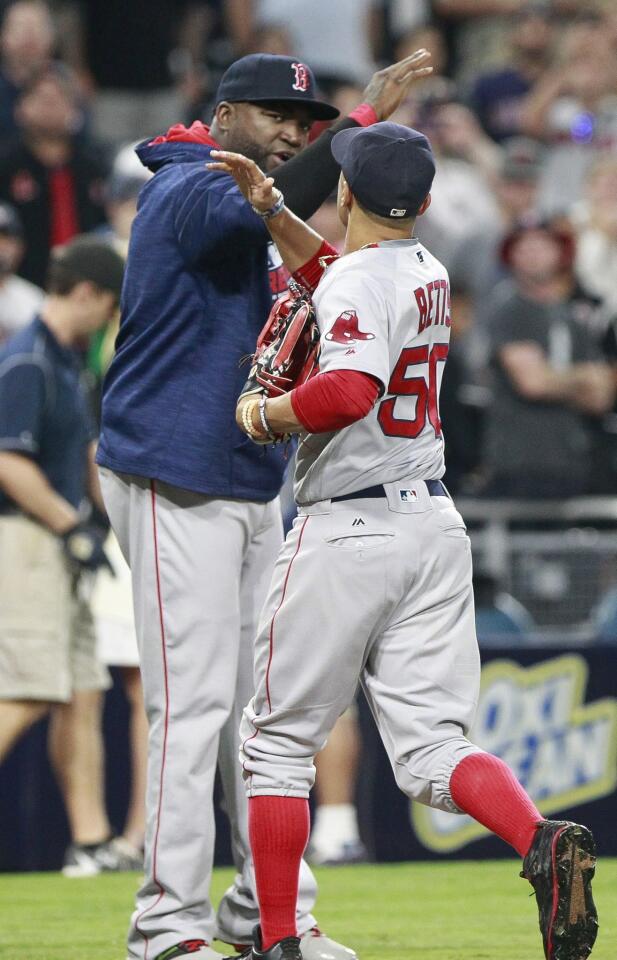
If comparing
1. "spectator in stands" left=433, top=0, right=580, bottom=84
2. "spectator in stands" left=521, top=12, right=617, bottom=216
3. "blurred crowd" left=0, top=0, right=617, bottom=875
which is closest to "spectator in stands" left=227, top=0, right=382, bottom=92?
"blurred crowd" left=0, top=0, right=617, bottom=875

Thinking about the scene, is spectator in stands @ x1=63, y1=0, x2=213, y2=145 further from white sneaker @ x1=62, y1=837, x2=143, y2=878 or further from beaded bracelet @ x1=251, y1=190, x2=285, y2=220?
beaded bracelet @ x1=251, y1=190, x2=285, y2=220

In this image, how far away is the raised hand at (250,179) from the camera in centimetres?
405

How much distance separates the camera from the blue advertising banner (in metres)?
7.46

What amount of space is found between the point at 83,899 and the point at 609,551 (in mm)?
3233

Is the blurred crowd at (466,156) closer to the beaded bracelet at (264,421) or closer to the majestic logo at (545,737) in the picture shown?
the majestic logo at (545,737)

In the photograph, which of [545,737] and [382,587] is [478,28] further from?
[382,587]

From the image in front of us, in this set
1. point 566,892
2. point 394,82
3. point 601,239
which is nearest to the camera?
point 566,892

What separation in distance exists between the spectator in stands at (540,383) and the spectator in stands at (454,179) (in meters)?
1.30

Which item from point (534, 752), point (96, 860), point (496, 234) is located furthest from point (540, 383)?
point (96, 860)

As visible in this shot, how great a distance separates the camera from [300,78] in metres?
4.57

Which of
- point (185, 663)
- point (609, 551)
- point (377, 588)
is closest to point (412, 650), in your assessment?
point (377, 588)

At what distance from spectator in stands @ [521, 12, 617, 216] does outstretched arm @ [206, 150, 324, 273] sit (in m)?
7.97

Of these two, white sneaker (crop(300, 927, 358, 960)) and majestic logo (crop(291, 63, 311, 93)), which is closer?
white sneaker (crop(300, 927, 358, 960))

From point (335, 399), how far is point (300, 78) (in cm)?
112
